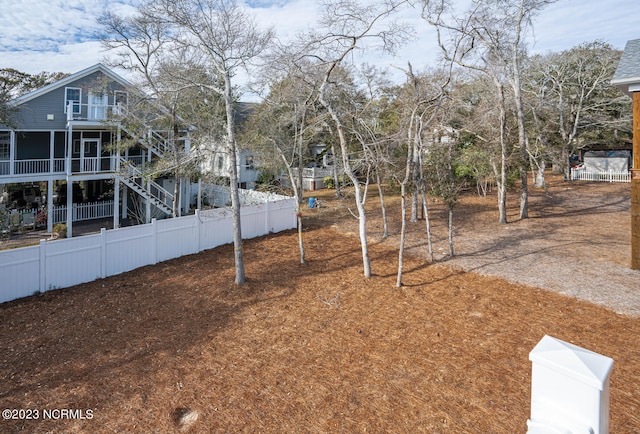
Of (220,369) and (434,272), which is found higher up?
(434,272)

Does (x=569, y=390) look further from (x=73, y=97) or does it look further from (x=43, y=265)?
(x=73, y=97)

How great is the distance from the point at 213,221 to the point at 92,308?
A: 4.90m

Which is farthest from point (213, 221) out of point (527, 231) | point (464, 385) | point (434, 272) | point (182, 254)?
point (527, 231)

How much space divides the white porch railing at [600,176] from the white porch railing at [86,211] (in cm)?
2909

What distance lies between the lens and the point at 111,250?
9.59 metres

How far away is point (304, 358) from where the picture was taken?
5.84 metres

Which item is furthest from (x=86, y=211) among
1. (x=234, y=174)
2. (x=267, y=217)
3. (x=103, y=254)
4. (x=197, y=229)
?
(x=234, y=174)

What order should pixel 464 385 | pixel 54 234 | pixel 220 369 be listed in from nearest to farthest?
pixel 464 385, pixel 220 369, pixel 54 234

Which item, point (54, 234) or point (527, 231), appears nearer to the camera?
point (527, 231)

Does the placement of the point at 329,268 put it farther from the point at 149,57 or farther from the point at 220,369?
the point at 149,57

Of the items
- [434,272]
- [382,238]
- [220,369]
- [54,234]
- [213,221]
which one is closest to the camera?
[220,369]

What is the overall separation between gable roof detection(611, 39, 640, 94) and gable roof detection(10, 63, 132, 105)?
694 inches

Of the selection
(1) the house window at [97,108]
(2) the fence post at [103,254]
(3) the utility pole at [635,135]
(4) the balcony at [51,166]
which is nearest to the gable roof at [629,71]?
(3) the utility pole at [635,135]

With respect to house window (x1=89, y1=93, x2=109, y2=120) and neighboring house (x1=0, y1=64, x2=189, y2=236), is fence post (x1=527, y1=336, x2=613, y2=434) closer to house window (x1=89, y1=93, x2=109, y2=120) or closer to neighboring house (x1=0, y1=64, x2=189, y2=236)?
neighboring house (x1=0, y1=64, x2=189, y2=236)
